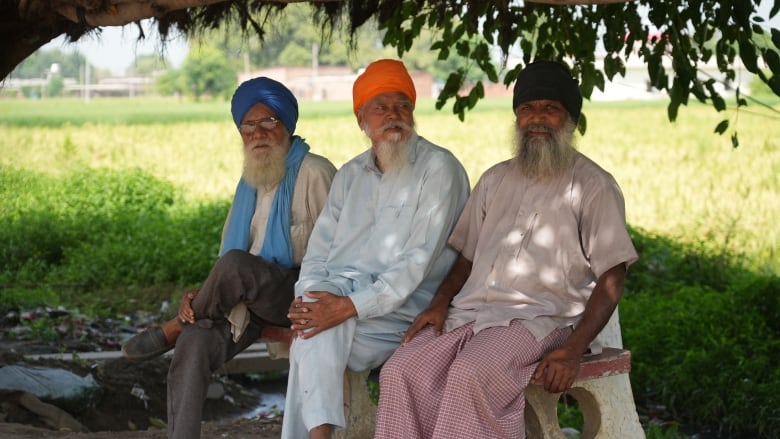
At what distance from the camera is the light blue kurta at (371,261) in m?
3.63

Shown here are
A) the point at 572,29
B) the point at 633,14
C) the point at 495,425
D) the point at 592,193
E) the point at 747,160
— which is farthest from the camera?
the point at 747,160

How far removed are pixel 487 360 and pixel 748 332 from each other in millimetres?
4130

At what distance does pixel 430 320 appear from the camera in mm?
3729

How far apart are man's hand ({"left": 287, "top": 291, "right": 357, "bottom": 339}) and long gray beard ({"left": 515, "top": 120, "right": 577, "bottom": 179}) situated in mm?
761

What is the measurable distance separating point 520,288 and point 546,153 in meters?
0.46

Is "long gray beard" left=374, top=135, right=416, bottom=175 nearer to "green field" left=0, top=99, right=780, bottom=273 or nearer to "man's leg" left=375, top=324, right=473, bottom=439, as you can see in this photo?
"man's leg" left=375, top=324, right=473, bottom=439

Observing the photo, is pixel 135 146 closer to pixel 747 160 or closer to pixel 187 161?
pixel 187 161

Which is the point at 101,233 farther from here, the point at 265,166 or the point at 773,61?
the point at 773,61

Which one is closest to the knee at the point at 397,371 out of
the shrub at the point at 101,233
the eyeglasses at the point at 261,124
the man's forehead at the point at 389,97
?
the man's forehead at the point at 389,97

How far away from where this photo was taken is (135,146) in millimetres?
20688

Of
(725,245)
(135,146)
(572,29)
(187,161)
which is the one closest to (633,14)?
(572,29)

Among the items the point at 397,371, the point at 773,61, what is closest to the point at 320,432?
the point at 397,371

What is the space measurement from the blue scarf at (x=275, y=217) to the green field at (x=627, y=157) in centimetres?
607

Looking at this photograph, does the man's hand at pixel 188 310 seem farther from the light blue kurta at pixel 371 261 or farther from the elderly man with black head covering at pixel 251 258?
the light blue kurta at pixel 371 261
